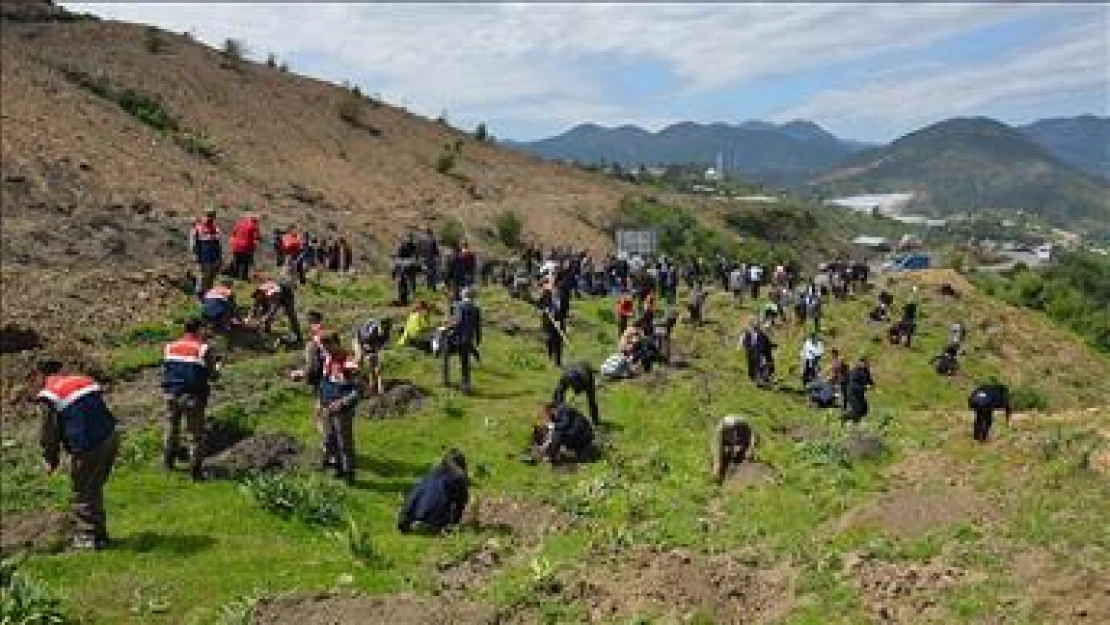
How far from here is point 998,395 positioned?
23.0 meters

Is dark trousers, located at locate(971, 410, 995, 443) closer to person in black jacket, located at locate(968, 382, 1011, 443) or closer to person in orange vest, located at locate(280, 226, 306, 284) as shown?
person in black jacket, located at locate(968, 382, 1011, 443)

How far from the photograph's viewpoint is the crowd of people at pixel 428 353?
16.3 meters

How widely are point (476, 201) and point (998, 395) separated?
66.0 metres

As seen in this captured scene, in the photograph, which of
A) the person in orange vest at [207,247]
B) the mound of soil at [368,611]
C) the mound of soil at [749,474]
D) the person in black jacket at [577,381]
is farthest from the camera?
the person in orange vest at [207,247]

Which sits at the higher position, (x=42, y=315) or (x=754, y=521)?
(x=42, y=315)

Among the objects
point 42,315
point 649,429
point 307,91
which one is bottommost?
point 649,429

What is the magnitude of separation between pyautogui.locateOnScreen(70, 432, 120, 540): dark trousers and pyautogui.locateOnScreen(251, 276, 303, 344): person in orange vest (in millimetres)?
11980

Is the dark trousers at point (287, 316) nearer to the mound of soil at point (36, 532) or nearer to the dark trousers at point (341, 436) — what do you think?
the dark trousers at point (341, 436)

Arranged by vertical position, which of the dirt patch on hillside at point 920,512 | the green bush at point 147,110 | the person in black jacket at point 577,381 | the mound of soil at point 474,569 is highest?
the green bush at point 147,110

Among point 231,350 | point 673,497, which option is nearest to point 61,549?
point 673,497

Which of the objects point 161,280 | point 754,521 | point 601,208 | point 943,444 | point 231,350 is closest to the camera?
point 754,521

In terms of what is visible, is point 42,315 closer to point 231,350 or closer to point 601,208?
point 231,350

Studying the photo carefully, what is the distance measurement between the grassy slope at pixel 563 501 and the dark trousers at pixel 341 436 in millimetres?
438

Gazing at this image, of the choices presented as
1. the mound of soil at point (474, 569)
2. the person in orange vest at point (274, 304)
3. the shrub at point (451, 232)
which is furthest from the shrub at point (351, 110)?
the mound of soil at point (474, 569)
